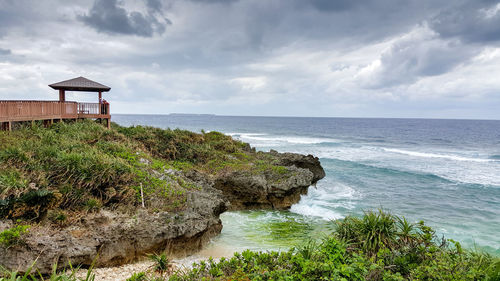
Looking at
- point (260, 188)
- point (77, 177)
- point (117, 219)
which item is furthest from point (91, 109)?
point (117, 219)

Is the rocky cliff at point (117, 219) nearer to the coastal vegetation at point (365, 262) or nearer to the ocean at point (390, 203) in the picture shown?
the ocean at point (390, 203)

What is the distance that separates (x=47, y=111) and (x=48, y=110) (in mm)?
120

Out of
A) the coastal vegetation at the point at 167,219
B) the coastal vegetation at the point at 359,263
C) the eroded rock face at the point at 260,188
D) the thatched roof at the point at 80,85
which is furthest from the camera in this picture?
the thatched roof at the point at 80,85

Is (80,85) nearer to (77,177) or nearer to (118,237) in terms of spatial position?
(77,177)

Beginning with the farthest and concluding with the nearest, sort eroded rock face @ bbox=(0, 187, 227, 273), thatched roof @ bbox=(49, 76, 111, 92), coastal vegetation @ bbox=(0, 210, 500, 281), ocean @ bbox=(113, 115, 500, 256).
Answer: thatched roof @ bbox=(49, 76, 111, 92) < ocean @ bbox=(113, 115, 500, 256) < eroded rock face @ bbox=(0, 187, 227, 273) < coastal vegetation @ bbox=(0, 210, 500, 281)

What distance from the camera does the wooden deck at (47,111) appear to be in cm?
1562

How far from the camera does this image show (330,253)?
6.66 m

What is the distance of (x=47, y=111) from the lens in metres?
18.7

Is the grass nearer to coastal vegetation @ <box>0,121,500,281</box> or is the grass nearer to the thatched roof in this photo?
coastal vegetation @ <box>0,121,500,281</box>

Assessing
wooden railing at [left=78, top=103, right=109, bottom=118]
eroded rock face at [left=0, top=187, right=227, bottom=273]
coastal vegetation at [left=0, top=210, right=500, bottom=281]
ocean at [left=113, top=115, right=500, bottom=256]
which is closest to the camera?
coastal vegetation at [left=0, top=210, right=500, bottom=281]

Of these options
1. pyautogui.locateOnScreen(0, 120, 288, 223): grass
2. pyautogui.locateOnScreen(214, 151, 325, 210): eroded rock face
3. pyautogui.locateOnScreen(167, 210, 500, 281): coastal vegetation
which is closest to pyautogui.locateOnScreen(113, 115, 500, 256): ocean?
pyautogui.locateOnScreen(214, 151, 325, 210): eroded rock face

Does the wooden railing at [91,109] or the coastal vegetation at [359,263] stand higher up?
the wooden railing at [91,109]

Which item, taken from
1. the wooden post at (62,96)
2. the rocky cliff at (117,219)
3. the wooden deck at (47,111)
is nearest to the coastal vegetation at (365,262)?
the rocky cliff at (117,219)

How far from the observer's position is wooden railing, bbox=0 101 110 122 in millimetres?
15656
